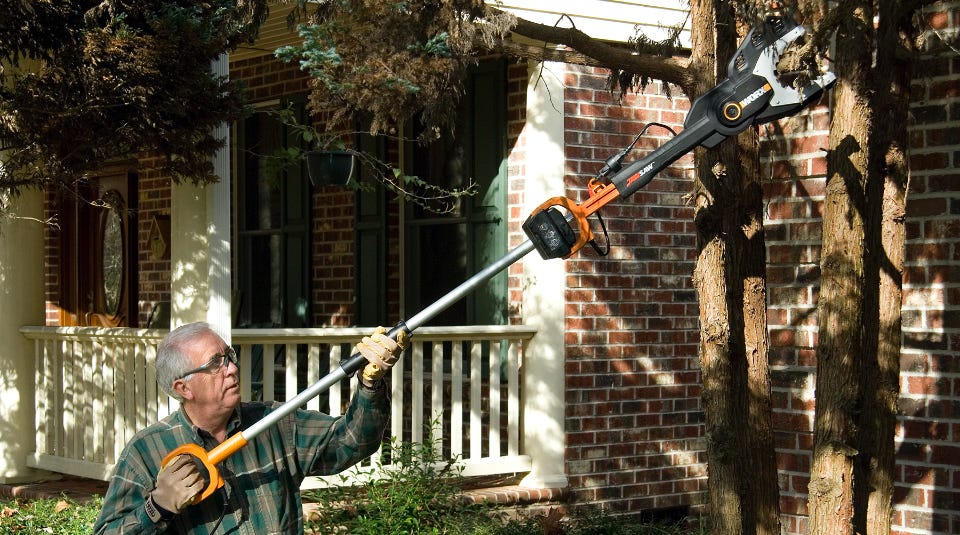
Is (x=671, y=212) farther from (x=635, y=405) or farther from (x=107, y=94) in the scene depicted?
(x=107, y=94)

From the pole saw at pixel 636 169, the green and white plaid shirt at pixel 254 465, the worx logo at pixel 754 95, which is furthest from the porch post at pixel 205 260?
the worx logo at pixel 754 95

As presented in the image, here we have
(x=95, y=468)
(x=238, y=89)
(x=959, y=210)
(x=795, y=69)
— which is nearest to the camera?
(x=795, y=69)

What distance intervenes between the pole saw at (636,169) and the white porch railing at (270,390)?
162 inches

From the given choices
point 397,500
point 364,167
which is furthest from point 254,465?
point 364,167

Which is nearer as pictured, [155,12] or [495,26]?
[495,26]

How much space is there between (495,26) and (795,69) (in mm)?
1502

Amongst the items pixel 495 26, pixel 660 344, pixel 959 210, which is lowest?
pixel 660 344

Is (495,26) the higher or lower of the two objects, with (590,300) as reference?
higher

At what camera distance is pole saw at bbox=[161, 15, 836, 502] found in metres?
3.55

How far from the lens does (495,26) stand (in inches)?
200

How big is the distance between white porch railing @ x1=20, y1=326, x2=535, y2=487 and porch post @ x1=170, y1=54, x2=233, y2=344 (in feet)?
0.72

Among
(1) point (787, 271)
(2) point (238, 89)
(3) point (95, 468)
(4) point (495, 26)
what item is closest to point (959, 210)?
(1) point (787, 271)

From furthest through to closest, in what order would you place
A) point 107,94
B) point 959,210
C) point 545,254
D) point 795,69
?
point 107,94
point 959,210
point 795,69
point 545,254

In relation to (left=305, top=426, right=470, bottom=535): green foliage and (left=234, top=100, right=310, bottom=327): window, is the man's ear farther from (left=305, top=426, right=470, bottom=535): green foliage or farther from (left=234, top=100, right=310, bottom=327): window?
(left=234, top=100, right=310, bottom=327): window
